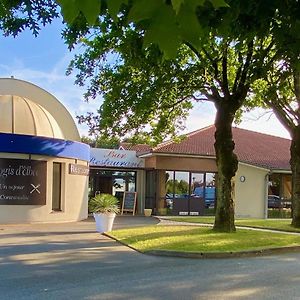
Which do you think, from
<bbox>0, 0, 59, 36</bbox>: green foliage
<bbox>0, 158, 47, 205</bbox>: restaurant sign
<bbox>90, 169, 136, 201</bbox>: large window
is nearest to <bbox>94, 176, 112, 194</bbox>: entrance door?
<bbox>90, 169, 136, 201</bbox>: large window

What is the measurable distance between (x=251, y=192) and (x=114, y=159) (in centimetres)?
948

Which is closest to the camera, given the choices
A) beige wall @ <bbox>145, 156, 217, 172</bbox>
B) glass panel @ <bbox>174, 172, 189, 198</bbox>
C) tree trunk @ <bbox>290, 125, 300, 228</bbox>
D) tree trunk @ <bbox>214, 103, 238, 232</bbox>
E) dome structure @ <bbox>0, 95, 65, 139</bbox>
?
tree trunk @ <bbox>214, 103, 238, 232</bbox>

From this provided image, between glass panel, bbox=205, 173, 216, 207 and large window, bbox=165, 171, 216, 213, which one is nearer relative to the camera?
large window, bbox=165, 171, 216, 213

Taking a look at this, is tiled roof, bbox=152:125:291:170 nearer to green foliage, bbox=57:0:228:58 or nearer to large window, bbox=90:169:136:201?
large window, bbox=90:169:136:201

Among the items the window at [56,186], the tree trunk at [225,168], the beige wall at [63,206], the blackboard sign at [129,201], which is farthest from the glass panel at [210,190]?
the tree trunk at [225,168]

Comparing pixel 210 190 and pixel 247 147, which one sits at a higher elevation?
pixel 247 147

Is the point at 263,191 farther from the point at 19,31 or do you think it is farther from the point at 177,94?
the point at 19,31

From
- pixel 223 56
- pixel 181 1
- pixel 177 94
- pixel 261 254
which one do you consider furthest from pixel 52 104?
pixel 181 1

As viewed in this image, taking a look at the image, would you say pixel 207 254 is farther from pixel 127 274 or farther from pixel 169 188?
pixel 169 188

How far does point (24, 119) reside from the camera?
22375 millimetres

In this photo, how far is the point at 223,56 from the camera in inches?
650

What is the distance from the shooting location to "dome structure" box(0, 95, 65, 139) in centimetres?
2191

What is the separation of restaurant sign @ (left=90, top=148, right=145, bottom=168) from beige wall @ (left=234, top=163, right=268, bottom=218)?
6.70m

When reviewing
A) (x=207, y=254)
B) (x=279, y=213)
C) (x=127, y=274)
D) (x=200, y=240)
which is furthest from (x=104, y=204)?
(x=279, y=213)
